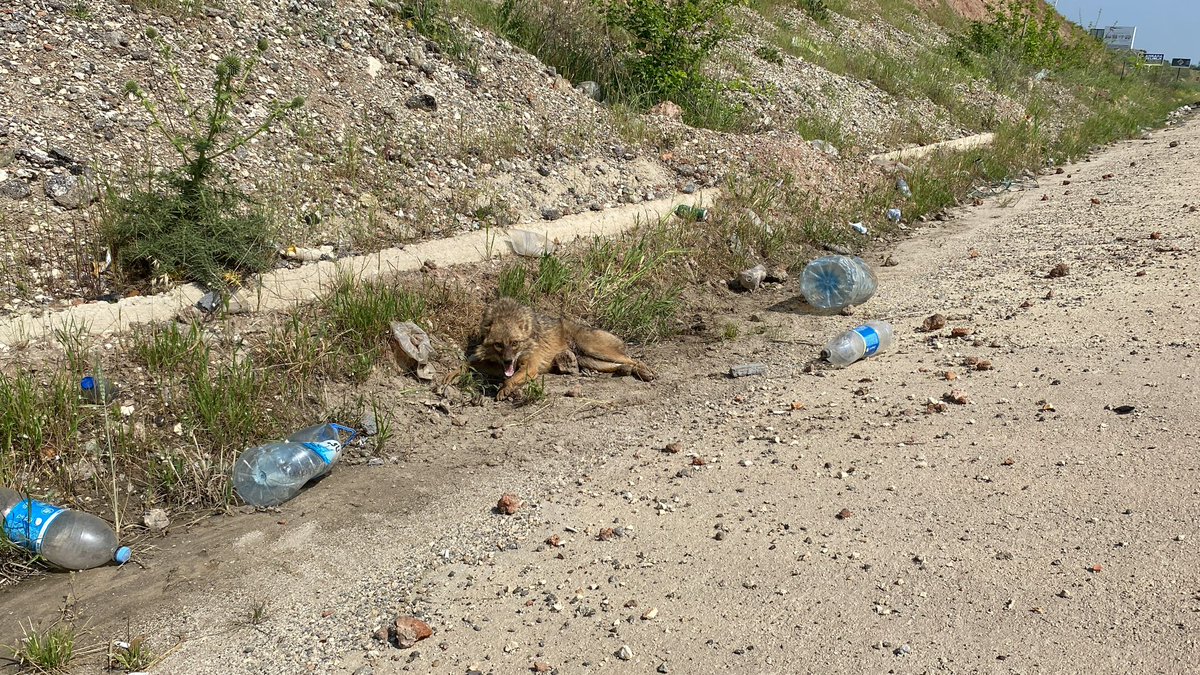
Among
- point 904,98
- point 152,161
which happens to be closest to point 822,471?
point 152,161

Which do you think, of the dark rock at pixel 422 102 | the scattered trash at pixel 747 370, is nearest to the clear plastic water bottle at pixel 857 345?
the scattered trash at pixel 747 370

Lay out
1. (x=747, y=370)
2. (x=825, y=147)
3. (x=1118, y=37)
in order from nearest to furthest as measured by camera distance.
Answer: (x=747, y=370) < (x=825, y=147) < (x=1118, y=37)

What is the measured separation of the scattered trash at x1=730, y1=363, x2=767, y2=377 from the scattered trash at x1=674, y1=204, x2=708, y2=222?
96.1 inches

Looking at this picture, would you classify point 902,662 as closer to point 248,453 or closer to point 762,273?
point 248,453

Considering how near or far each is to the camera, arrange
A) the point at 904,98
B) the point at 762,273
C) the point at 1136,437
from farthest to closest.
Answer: the point at 904,98
the point at 762,273
the point at 1136,437

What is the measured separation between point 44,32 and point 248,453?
13.7 feet

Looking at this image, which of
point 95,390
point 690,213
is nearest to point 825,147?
point 690,213

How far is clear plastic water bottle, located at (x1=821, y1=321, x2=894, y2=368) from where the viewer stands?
542 centimetres

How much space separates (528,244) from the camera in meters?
6.36

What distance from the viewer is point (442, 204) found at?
6.56 m

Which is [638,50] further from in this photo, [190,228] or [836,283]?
[190,228]

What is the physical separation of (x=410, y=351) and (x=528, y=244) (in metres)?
1.66

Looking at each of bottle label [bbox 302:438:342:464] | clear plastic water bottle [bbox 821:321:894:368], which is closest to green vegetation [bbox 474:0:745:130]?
clear plastic water bottle [bbox 821:321:894:368]

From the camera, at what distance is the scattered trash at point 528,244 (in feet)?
20.8
